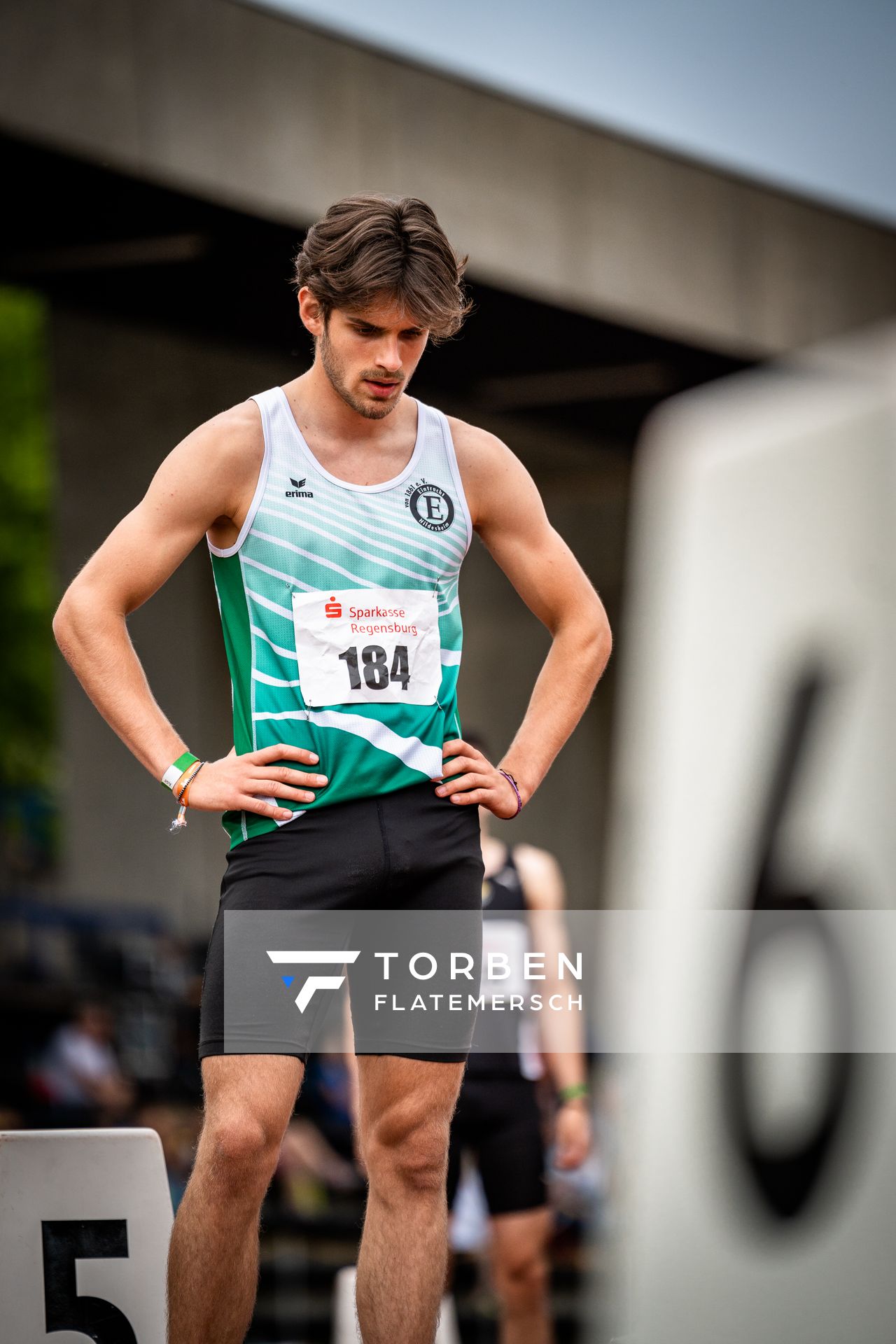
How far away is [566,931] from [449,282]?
3078 mm

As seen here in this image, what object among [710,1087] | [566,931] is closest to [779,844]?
[710,1087]

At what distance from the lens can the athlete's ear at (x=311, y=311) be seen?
2.88m

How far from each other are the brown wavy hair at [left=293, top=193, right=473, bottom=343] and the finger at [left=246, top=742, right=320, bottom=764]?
2.58 feet

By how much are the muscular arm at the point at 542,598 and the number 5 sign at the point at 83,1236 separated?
1.09 metres

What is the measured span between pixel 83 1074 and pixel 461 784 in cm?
816

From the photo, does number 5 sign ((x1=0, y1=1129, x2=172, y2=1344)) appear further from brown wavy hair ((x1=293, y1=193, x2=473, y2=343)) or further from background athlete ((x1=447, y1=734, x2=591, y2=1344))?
background athlete ((x1=447, y1=734, x2=591, y2=1344))

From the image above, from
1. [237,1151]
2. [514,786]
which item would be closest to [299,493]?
[514,786]

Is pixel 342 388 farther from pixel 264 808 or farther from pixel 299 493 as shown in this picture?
pixel 264 808

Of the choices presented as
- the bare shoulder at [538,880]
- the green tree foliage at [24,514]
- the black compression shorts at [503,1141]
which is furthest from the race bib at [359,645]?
the green tree foliage at [24,514]

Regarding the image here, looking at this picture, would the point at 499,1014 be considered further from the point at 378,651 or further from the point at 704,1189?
→ the point at 704,1189

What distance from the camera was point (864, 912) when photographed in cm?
114

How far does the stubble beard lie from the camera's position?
9.41 ft

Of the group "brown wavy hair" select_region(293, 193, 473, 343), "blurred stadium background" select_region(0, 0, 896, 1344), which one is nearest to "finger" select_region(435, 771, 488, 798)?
"brown wavy hair" select_region(293, 193, 473, 343)

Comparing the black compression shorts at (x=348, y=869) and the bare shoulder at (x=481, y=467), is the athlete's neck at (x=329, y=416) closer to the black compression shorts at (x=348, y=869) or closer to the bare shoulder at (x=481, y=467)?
the bare shoulder at (x=481, y=467)
